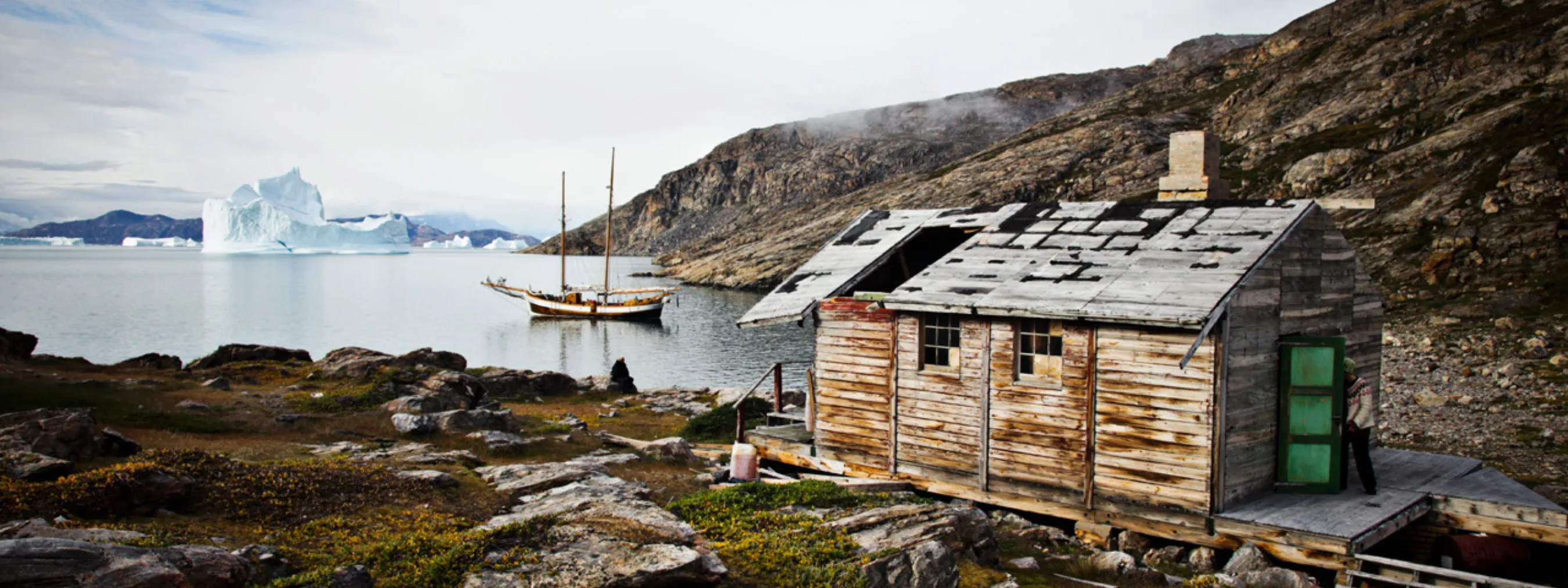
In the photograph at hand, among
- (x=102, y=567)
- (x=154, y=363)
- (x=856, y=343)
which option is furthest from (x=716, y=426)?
(x=154, y=363)

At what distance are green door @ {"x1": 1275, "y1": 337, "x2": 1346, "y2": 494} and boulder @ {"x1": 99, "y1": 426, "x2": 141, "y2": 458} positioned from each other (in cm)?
1935

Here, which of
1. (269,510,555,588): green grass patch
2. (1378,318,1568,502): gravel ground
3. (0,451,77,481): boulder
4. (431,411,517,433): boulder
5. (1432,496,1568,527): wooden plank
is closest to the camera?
(269,510,555,588): green grass patch

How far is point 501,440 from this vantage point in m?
20.3

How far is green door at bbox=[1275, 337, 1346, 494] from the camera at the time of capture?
15484mm

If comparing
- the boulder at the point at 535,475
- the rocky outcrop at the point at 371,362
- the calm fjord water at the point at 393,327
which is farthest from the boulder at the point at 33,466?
the calm fjord water at the point at 393,327

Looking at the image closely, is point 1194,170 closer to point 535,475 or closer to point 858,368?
point 858,368

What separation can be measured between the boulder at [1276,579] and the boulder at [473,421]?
1570 centimetres

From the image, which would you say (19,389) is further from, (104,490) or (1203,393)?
(1203,393)

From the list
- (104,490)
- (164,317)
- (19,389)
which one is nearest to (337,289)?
(164,317)

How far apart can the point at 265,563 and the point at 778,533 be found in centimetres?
614

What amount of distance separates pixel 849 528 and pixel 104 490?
387 inches

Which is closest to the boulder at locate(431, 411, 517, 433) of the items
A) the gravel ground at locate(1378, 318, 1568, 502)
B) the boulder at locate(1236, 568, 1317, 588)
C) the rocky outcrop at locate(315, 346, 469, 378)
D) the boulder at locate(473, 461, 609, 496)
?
the boulder at locate(473, 461, 609, 496)

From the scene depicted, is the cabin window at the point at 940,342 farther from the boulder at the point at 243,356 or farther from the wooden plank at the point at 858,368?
the boulder at the point at 243,356

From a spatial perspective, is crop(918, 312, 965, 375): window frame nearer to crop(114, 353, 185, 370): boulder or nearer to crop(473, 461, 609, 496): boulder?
crop(473, 461, 609, 496): boulder
